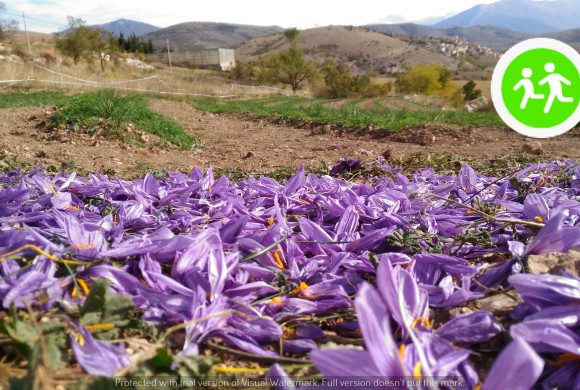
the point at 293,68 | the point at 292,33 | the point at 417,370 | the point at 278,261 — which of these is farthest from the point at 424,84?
the point at 417,370

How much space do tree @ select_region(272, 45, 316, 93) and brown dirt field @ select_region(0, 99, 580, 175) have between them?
30.4 m

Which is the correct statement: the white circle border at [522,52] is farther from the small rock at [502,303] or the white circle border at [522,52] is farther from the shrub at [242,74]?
the shrub at [242,74]

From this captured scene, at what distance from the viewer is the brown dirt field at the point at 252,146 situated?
474 cm

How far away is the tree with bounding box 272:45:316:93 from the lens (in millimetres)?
37062

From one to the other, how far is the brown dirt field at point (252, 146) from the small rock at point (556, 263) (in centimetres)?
342

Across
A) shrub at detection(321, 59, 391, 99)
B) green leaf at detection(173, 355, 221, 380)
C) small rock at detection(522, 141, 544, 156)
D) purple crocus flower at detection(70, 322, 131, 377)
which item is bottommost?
small rock at detection(522, 141, 544, 156)

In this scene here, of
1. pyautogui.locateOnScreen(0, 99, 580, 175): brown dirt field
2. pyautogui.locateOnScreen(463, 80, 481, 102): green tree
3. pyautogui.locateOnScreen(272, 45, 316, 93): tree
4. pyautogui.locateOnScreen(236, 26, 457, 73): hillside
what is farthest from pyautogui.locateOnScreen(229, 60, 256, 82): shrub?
pyautogui.locateOnScreen(236, 26, 457, 73): hillside

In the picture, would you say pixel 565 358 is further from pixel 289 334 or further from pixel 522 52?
pixel 522 52

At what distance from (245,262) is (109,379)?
57 cm

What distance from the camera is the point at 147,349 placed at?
854 mm

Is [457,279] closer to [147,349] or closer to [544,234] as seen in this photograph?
[544,234]

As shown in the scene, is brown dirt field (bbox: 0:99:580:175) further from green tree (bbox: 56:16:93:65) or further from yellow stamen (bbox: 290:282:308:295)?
green tree (bbox: 56:16:93:65)

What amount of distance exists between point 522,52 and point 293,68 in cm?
3157

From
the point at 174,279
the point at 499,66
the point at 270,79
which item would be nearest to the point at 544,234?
the point at 174,279
